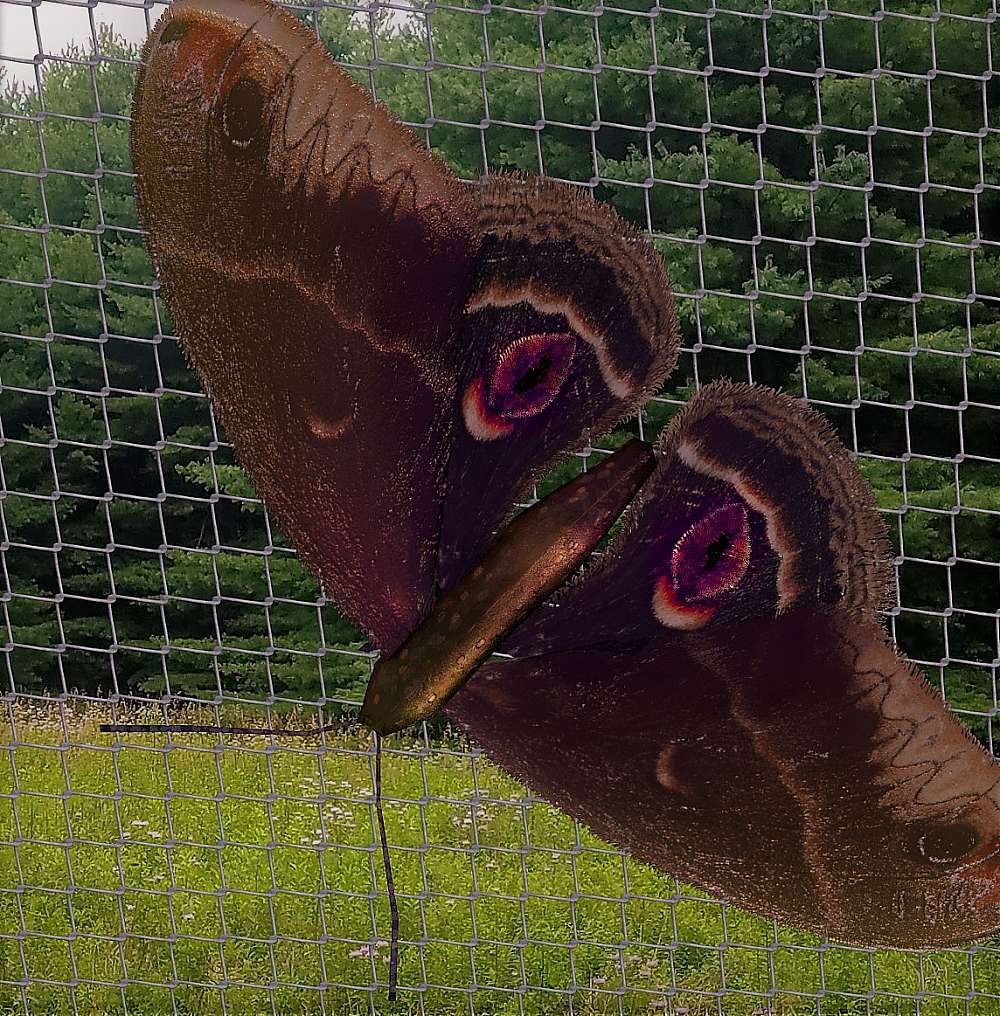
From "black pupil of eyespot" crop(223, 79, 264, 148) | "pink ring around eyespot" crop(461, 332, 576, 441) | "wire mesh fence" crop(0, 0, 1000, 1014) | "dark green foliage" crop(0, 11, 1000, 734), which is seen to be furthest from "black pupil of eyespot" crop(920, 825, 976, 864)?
"dark green foliage" crop(0, 11, 1000, 734)

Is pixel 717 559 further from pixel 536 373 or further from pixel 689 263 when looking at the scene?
pixel 689 263

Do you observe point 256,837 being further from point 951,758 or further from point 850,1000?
point 951,758

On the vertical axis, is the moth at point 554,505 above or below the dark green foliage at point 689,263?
below

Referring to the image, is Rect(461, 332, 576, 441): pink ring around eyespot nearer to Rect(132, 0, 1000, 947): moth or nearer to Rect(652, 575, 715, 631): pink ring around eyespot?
Rect(132, 0, 1000, 947): moth

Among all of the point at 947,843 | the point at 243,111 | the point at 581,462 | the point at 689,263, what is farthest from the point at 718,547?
the point at 689,263

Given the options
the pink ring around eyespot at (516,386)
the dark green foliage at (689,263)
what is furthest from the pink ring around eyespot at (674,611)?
the dark green foliage at (689,263)

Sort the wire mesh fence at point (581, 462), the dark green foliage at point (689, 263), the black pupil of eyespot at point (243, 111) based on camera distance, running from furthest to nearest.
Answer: the dark green foliage at point (689, 263)
the wire mesh fence at point (581, 462)
the black pupil of eyespot at point (243, 111)

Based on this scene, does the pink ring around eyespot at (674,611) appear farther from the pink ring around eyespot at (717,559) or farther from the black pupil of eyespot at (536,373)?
the black pupil of eyespot at (536,373)

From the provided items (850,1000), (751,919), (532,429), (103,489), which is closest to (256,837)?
(751,919)
